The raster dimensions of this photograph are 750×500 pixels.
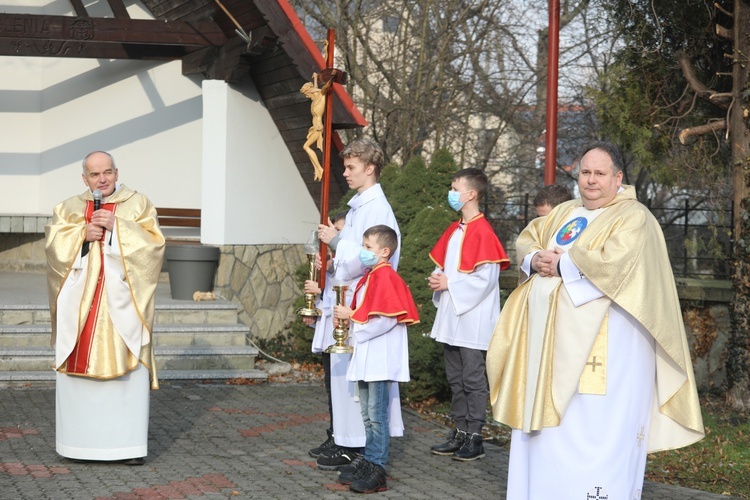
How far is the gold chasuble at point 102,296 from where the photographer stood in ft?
20.8

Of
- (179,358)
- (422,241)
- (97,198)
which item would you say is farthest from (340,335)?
(179,358)

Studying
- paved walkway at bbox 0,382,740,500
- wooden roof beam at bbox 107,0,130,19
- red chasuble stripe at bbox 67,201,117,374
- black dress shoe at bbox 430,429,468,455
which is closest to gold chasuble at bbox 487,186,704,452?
paved walkway at bbox 0,382,740,500

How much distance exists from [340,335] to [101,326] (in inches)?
62.0

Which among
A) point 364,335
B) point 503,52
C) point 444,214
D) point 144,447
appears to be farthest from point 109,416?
point 503,52

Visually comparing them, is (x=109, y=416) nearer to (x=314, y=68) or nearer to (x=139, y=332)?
(x=139, y=332)

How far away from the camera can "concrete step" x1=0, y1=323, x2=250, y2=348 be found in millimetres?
9789

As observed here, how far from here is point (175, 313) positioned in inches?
414

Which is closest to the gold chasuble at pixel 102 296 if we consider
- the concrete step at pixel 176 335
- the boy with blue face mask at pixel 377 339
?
the boy with blue face mask at pixel 377 339

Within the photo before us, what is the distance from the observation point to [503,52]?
→ 17.7 meters

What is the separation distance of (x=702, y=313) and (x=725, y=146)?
1.68m

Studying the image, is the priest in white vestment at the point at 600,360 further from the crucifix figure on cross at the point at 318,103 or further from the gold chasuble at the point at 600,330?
the crucifix figure on cross at the point at 318,103

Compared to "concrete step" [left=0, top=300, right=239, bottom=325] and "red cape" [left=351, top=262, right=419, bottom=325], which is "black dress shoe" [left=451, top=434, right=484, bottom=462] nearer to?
"red cape" [left=351, top=262, right=419, bottom=325]

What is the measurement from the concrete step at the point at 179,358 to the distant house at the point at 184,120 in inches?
51.6

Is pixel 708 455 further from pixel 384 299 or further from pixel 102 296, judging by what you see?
pixel 102 296
